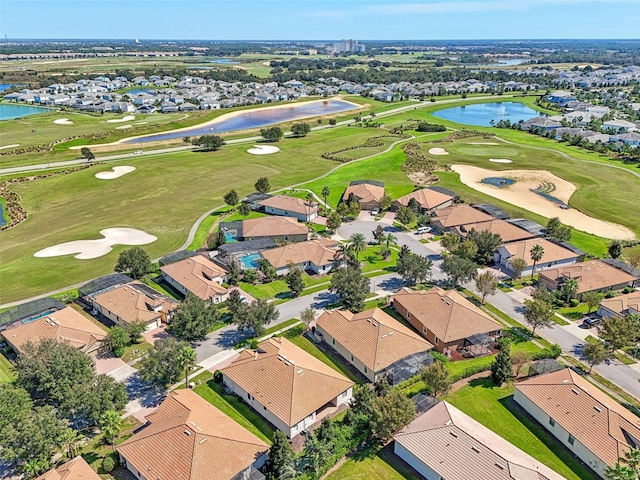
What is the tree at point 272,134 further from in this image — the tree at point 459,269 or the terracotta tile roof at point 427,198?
the tree at point 459,269

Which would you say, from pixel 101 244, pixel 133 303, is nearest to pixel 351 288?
pixel 133 303

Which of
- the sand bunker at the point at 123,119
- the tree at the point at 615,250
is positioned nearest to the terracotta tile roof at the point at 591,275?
the tree at the point at 615,250

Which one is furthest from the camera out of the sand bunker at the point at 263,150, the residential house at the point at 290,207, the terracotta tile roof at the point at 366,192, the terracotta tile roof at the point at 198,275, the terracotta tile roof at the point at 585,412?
the sand bunker at the point at 263,150

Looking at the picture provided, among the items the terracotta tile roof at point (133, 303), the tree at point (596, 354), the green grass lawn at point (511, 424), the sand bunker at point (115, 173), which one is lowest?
the green grass lawn at point (511, 424)

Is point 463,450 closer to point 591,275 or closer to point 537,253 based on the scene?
point 537,253

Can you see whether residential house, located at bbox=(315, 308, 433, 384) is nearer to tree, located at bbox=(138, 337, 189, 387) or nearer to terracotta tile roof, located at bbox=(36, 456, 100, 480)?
tree, located at bbox=(138, 337, 189, 387)

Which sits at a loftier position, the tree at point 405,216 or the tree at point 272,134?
the tree at point 272,134

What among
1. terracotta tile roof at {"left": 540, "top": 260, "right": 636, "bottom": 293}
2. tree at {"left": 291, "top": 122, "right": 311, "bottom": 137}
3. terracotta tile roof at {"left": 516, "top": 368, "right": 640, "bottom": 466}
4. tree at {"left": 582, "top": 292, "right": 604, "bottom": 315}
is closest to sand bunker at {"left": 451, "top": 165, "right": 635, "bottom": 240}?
terracotta tile roof at {"left": 540, "top": 260, "right": 636, "bottom": 293}
